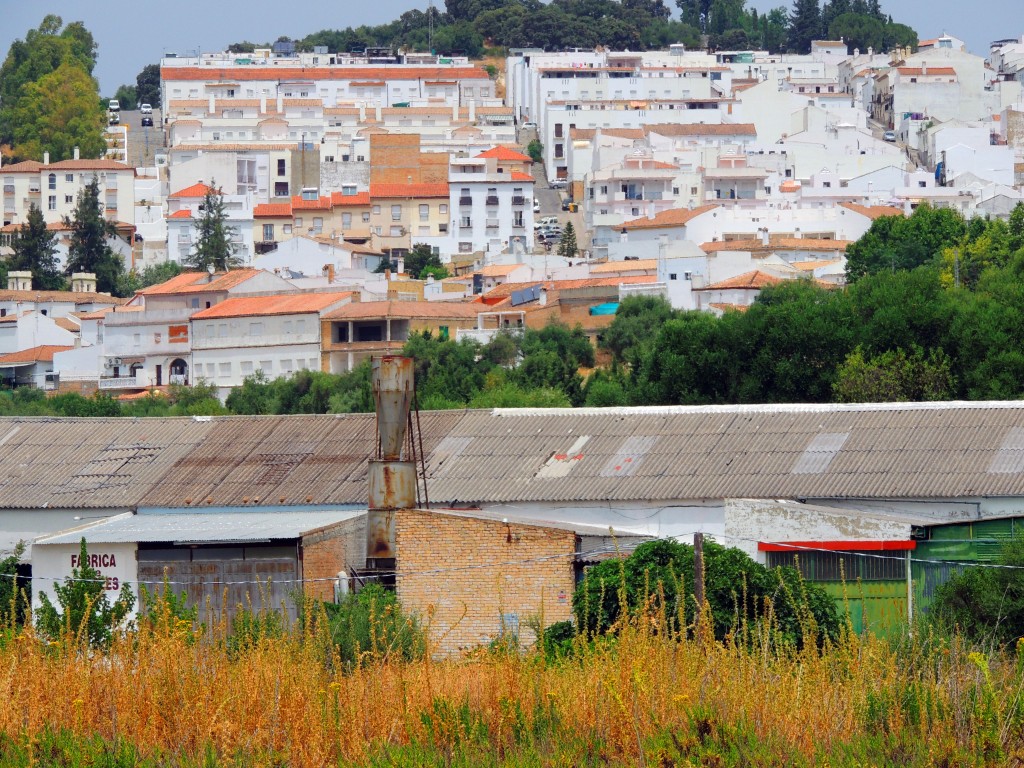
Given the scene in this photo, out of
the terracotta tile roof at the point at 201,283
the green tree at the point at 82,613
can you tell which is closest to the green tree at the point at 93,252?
the terracotta tile roof at the point at 201,283

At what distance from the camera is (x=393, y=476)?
21719 mm

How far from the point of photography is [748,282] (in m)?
64.4

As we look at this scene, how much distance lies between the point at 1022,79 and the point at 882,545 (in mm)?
100418

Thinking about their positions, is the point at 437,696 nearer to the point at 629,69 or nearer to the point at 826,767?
the point at 826,767

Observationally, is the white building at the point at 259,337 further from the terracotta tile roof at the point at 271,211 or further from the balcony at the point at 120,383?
the terracotta tile roof at the point at 271,211

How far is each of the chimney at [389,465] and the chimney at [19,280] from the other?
61.2 m

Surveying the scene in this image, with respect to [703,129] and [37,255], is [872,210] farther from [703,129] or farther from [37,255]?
[37,255]

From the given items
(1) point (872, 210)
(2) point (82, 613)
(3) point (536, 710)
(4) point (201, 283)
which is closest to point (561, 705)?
(3) point (536, 710)

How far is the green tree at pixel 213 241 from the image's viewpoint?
267ft

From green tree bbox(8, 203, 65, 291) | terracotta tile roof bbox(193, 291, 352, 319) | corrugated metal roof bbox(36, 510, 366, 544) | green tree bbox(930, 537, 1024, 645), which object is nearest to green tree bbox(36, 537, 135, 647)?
green tree bbox(930, 537, 1024, 645)

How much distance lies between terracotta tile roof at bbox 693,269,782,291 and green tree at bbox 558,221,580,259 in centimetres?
1565

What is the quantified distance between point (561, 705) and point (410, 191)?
263ft

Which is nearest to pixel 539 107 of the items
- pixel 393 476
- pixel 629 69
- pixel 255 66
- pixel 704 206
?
pixel 629 69

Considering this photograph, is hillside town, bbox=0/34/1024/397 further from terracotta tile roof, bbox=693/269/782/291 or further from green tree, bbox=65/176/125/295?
green tree, bbox=65/176/125/295
